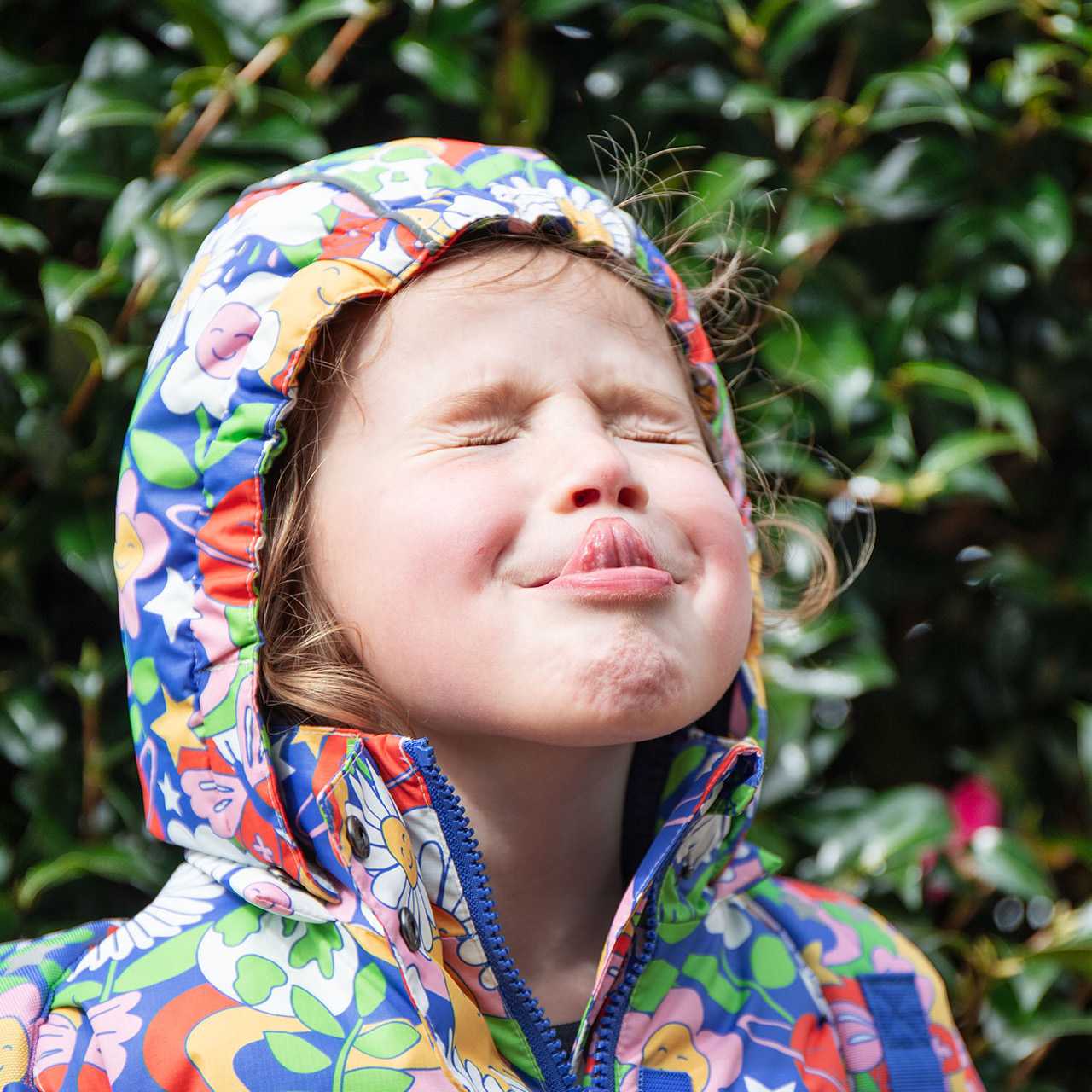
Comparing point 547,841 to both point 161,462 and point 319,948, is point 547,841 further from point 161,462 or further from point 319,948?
point 161,462

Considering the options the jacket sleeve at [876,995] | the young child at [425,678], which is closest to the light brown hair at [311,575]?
the young child at [425,678]

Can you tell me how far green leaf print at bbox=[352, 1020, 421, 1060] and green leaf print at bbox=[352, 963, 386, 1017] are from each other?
0.04ft

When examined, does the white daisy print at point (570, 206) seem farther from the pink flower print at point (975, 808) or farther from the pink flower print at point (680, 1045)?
the pink flower print at point (975, 808)

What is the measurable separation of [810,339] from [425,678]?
80 centimetres

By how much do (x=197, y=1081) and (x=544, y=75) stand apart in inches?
43.1

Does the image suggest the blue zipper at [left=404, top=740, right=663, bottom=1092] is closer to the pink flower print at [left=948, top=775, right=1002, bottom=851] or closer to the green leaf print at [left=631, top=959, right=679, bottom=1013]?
the green leaf print at [left=631, top=959, right=679, bottom=1013]

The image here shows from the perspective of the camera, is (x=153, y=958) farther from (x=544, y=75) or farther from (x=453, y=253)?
(x=544, y=75)

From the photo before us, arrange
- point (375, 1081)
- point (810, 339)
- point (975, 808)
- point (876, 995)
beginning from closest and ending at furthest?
point (375, 1081) → point (876, 995) → point (810, 339) → point (975, 808)

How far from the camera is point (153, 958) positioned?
2.58ft

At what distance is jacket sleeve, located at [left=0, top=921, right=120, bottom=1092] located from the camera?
76 centimetres

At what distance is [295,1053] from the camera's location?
2.40ft

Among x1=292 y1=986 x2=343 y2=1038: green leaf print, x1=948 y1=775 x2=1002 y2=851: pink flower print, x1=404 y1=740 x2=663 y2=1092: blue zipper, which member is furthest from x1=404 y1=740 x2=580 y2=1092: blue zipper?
x1=948 y1=775 x2=1002 y2=851: pink flower print

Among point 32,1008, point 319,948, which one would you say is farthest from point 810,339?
point 32,1008

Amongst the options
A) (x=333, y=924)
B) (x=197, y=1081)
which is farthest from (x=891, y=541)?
(x=197, y=1081)
